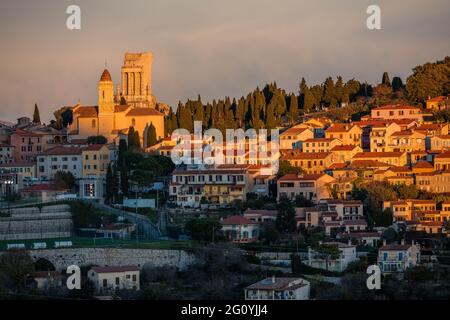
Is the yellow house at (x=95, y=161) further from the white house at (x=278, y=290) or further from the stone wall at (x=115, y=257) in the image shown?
the white house at (x=278, y=290)

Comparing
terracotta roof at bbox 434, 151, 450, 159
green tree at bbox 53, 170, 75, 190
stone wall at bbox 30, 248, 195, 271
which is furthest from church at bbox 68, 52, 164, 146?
stone wall at bbox 30, 248, 195, 271

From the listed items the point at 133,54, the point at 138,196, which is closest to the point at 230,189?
the point at 138,196

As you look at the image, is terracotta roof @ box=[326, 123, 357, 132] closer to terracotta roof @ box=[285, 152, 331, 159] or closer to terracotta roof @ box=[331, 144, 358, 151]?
terracotta roof @ box=[331, 144, 358, 151]

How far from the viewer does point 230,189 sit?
204ft

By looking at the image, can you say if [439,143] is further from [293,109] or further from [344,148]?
[293,109]

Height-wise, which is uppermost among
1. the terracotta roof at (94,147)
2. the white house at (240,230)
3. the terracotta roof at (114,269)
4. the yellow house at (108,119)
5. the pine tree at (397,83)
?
the pine tree at (397,83)

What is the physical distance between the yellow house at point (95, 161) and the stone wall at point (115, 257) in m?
10.8

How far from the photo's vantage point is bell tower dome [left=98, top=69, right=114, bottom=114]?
72.2 metres

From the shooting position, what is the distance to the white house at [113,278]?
51.9 m

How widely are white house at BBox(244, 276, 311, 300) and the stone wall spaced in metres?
4.92

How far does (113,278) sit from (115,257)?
2733 millimetres

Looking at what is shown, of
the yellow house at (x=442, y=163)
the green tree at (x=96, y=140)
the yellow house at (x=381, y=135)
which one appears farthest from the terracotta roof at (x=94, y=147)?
the yellow house at (x=442, y=163)

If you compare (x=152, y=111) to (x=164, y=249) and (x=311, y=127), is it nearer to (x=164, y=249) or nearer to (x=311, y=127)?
(x=311, y=127)

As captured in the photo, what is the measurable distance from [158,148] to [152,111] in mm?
3691
